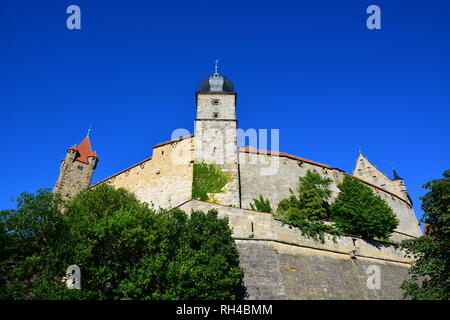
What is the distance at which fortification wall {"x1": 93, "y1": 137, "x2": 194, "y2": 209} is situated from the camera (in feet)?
82.5

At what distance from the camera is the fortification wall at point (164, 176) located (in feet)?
82.5

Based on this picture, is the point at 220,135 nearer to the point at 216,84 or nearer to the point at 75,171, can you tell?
the point at 216,84

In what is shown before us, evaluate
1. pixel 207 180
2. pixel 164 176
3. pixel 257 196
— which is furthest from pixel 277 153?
pixel 164 176

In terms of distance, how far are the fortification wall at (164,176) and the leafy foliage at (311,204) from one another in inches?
316

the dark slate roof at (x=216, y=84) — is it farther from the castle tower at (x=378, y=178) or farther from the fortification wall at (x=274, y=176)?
the castle tower at (x=378, y=178)

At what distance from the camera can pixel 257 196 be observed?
25.9 metres

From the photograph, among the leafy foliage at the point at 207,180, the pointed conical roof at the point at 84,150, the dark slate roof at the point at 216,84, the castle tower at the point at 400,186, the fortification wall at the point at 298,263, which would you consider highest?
the dark slate roof at the point at 216,84

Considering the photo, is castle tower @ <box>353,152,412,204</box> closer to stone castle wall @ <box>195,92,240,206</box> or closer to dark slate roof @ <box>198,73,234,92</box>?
dark slate roof @ <box>198,73,234,92</box>

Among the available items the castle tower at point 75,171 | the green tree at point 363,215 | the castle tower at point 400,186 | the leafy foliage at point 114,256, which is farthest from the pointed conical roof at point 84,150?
the castle tower at point 400,186

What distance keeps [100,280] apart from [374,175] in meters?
39.8

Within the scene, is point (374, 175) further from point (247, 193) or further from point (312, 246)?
point (312, 246)

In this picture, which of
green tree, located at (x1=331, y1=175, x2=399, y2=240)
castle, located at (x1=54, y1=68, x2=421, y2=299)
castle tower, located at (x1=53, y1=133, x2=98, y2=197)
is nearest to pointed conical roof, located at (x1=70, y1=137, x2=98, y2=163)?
castle tower, located at (x1=53, y1=133, x2=98, y2=197)
